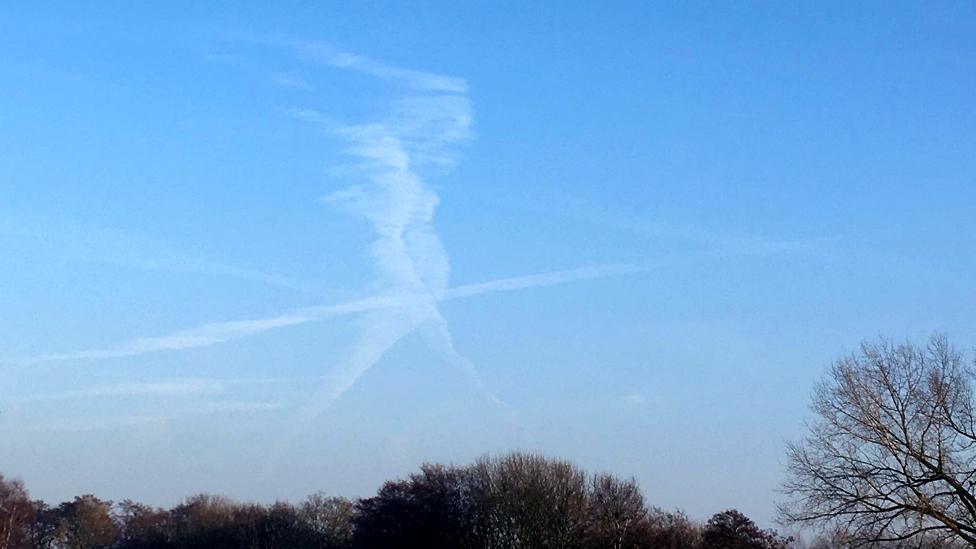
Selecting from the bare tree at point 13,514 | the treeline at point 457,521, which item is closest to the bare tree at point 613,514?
the treeline at point 457,521

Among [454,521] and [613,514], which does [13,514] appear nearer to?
[454,521]

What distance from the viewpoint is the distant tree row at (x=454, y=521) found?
78188mm

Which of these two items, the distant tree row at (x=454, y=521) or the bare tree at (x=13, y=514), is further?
the bare tree at (x=13, y=514)

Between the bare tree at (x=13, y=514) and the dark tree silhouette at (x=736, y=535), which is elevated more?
the bare tree at (x=13, y=514)

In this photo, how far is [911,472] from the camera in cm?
2819

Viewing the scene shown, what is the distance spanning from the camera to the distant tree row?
7819cm

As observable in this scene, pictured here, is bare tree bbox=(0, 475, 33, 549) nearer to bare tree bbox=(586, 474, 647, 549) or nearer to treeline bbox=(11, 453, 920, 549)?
treeline bbox=(11, 453, 920, 549)

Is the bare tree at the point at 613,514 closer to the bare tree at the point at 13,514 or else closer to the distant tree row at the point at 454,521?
the distant tree row at the point at 454,521

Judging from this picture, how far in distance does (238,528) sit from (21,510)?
2799 centimetres

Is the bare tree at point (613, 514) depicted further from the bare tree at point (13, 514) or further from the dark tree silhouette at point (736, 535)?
the bare tree at point (13, 514)

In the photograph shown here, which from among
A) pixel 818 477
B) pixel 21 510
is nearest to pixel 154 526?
pixel 21 510

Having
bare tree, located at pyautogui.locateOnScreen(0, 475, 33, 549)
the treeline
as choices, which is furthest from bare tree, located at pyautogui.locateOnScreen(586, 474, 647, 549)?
bare tree, located at pyautogui.locateOnScreen(0, 475, 33, 549)

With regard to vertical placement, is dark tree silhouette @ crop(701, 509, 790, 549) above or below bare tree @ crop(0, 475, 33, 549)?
below

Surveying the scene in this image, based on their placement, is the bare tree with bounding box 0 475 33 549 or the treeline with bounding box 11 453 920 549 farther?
the bare tree with bounding box 0 475 33 549
